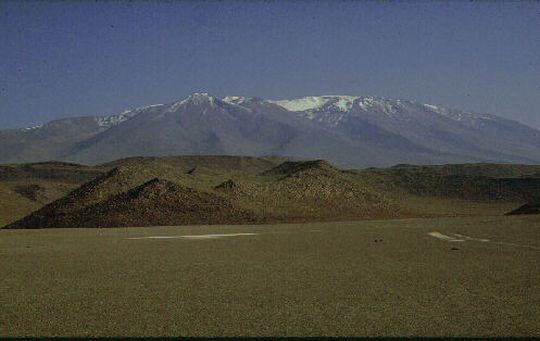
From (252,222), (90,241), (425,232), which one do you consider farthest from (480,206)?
(90,241)

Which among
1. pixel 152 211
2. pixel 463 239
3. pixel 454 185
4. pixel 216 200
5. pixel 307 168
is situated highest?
pixel 307 168

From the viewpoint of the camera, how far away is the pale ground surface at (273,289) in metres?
12.1

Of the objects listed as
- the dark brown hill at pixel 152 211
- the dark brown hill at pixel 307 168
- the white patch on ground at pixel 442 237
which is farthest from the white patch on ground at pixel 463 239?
the dark brown hill at pixel 307 168

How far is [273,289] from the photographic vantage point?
52.6ft

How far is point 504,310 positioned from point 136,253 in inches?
602

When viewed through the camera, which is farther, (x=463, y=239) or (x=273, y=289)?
(x=463, y=239)

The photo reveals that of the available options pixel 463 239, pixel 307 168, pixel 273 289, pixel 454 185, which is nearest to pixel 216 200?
pixel 307 168

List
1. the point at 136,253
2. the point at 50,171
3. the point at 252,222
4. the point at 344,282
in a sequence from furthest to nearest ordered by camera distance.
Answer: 1. the point at 50,171
2. the point at 252,222
3. the point at 136,253
4. the point at 344,282

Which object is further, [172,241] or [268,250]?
[172,241]

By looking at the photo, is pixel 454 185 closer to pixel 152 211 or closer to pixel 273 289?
pixel 152 211

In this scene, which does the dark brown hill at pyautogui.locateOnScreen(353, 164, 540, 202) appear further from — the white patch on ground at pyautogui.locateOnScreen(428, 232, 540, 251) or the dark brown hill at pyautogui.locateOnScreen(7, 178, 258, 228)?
the white patch on ground at pyautogui.locateOnScreen(428, 232, 540, 251)

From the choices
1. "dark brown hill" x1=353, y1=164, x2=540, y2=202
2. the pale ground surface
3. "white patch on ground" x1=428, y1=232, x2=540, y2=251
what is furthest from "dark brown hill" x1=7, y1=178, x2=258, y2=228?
"dark brown hill" x1=353, y1=164, x2=540, y2=202

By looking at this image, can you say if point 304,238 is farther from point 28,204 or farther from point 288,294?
point 28,204

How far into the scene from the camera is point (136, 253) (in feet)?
83.4
